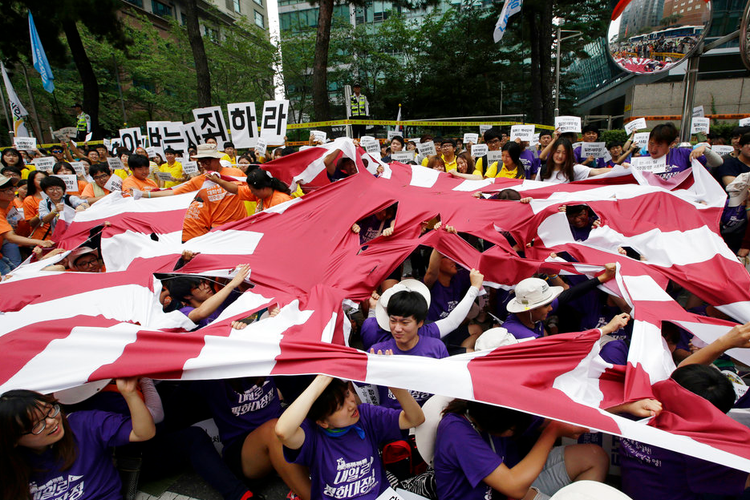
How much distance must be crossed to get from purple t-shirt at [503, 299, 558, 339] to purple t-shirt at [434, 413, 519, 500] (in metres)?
0.90

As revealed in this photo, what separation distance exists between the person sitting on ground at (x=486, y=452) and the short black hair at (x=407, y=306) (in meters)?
0.62

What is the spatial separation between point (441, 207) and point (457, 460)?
2.56 m

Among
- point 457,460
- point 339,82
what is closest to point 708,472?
point 457,460

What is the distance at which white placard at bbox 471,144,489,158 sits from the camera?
6809 millimetres

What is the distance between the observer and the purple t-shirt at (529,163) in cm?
575

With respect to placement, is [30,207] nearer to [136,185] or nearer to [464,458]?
[136,185]

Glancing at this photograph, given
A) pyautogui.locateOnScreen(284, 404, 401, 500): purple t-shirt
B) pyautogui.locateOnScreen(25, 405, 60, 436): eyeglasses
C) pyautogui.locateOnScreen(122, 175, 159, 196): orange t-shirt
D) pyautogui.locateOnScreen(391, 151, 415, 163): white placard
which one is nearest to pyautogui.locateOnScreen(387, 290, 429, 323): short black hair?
pyautogui.locateOnScreen(284, 404, 401, 500): purple t-shirt

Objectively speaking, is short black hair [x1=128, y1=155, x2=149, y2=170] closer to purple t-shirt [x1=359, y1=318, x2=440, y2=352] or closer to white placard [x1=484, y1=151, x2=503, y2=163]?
purple t-shirt [x1=359, y1=318, x2=440, y2=352]

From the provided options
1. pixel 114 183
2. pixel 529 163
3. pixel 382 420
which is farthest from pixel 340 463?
pixel 114 183

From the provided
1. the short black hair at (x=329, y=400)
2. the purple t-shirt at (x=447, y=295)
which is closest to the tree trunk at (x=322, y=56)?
the purple t-shirt at (x=447, y=295)

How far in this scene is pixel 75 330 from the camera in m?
2.35

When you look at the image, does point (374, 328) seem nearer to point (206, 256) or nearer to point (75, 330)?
point (206, 256)

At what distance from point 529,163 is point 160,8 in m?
39.2

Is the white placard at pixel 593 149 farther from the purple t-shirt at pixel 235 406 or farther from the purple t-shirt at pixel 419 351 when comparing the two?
the purple t-shirt at pixel 235 406
